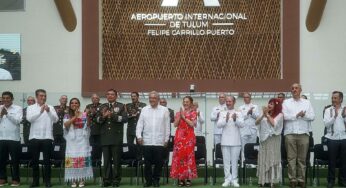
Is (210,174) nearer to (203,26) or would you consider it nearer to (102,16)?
(203,26)

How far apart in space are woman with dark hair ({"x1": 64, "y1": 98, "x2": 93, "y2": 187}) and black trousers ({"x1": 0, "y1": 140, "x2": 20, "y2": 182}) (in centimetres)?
108

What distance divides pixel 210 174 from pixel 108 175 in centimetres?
270

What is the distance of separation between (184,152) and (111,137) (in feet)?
4.23

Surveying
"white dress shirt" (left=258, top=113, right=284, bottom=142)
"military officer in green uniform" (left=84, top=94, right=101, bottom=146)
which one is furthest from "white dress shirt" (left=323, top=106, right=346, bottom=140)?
"military officer in green uniform" (left=84, top=94, right=101, bottom=146)

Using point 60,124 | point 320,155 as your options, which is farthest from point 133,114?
point 320,155

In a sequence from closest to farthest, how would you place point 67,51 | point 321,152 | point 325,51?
point 321,152 → point 325,51 → point 67,51

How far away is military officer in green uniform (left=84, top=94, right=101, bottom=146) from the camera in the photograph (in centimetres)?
1091

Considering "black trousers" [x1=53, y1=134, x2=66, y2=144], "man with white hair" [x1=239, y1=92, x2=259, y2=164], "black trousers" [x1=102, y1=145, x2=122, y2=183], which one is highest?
"man with white hair" [x1=239, y1=92, x2=259, y2=164]

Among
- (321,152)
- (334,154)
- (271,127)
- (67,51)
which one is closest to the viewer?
(271,127)

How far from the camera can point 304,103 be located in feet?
34.6

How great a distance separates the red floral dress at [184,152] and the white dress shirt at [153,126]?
25 centimetres

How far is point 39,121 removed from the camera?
35.4 feet

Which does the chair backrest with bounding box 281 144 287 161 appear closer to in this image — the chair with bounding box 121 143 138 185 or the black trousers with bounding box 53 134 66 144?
the chair with bounding box 121 143 138 185

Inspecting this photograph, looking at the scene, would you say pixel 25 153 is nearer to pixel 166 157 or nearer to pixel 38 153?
pixel 38 153
